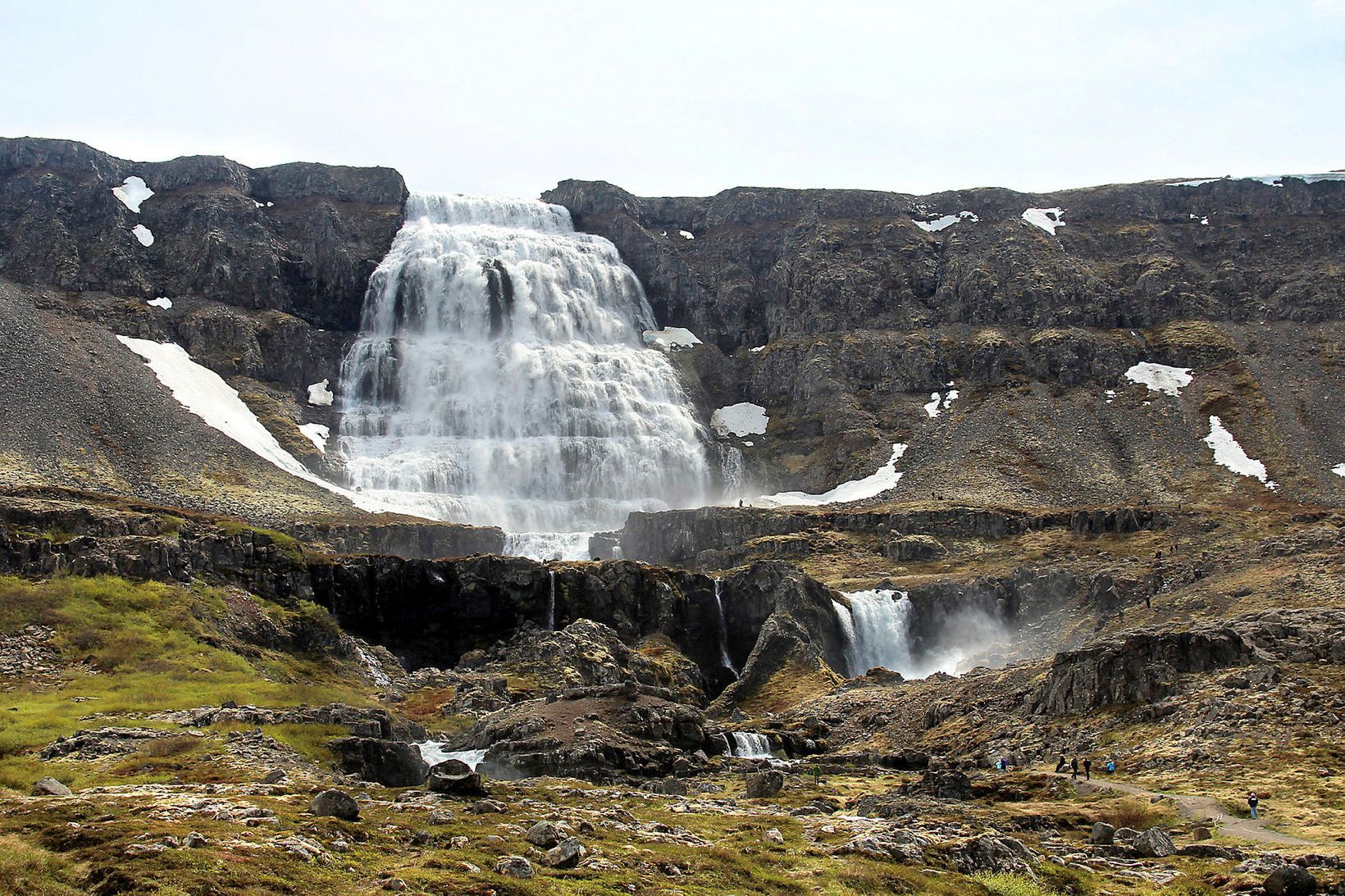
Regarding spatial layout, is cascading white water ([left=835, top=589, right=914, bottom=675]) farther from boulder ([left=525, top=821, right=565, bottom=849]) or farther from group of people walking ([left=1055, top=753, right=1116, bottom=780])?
boulder ([left=525, top=821, right=565, bottom=849])

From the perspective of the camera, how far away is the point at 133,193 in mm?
156000

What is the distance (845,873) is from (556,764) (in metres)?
20.1

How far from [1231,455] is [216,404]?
115 metres

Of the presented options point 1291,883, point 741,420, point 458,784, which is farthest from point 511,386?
point 1291,883

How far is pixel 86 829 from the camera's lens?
20844 millimetres

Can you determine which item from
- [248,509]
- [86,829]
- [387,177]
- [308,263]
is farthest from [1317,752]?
[387,177]

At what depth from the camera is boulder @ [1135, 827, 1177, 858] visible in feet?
93.8

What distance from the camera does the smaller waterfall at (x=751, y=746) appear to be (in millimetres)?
51844

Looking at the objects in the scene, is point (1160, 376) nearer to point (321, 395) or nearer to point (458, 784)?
point (321, 395)

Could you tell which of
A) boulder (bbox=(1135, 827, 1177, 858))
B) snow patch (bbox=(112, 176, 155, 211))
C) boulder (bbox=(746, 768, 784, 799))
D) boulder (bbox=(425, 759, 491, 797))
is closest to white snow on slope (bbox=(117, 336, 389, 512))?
snow patch (bbox=(112, 176, 155, 211))

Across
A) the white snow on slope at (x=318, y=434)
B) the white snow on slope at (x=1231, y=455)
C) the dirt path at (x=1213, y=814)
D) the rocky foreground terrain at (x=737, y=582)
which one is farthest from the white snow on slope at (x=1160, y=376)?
the dirt path at (x=1213, y=814)

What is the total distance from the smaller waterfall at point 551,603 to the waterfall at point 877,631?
2218cm

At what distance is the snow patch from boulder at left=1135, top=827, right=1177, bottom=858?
15735cm

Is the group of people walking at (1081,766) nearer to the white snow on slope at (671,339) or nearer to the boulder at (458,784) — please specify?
the boulder at (458,784)
